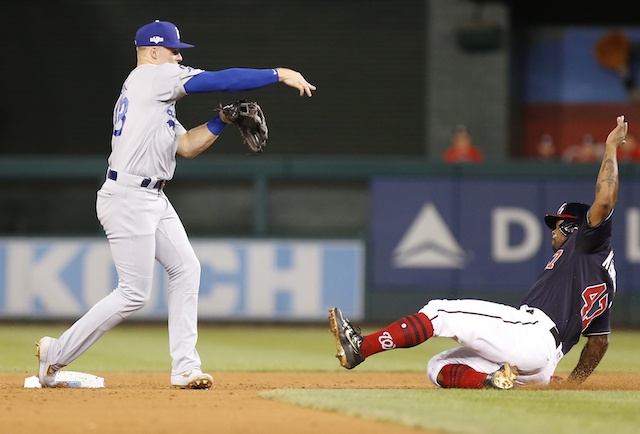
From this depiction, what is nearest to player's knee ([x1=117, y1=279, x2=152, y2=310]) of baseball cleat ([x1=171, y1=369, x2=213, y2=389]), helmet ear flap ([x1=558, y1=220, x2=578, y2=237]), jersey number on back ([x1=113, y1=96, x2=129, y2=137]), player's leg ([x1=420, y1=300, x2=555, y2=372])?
baseball cleat ([x1=171, y1=369, x2=213, y2=389])

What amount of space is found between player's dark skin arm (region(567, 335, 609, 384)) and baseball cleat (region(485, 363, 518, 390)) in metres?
0.65

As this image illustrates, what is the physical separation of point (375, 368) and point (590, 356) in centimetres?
255

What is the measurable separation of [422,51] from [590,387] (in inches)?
387

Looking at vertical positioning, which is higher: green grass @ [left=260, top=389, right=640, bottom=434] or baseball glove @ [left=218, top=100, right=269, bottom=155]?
baseball glove @ [left=218, top=100, right=269, bottom=155]

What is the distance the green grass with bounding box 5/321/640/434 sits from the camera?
482 cm

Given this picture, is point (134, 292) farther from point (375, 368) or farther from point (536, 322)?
point (375, 368)

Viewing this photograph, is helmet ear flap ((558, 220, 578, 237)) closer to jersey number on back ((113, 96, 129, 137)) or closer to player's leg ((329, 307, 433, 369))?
player's leg ((329, 307, 433, 369))

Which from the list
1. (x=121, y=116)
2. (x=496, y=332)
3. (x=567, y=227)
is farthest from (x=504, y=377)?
(x=121, y=116)

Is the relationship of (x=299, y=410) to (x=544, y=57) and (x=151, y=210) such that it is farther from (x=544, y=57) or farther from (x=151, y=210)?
(x=544, y=57)

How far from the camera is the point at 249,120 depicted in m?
6.28

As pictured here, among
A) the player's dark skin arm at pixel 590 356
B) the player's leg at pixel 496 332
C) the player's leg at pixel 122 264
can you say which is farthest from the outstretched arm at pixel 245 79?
the player's dark skin arm at pixel 590 356

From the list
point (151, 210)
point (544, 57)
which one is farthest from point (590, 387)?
point (544, 57)

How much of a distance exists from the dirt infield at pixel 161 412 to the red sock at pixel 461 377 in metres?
0.57

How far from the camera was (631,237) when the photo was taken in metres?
12.0
